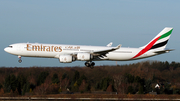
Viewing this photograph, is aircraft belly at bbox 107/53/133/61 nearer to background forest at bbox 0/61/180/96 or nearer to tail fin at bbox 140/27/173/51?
tail fin at bbox 140/27/173/51

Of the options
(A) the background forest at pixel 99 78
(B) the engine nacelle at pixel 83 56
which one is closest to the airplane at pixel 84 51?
(B) the engine nacelle at pixel 83 56

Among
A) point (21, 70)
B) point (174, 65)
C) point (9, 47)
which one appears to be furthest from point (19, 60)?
point (174, 65)

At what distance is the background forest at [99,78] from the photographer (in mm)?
62219

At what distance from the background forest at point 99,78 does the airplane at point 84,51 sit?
16296 mm

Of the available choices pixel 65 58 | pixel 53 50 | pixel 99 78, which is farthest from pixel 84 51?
pixel 99 78

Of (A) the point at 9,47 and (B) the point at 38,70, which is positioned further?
(B) the point at 38,70

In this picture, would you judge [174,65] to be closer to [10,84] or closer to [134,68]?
[134,68]

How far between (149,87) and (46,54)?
30498mm

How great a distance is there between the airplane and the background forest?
16.3m

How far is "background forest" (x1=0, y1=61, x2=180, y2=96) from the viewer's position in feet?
204

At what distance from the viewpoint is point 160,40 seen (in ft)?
153

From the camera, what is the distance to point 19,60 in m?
44.1

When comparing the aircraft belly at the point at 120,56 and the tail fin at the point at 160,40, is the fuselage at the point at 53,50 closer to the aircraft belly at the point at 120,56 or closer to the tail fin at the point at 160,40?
the aircraft belly at the point at 120,56

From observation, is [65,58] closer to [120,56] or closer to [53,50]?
[53,50]
